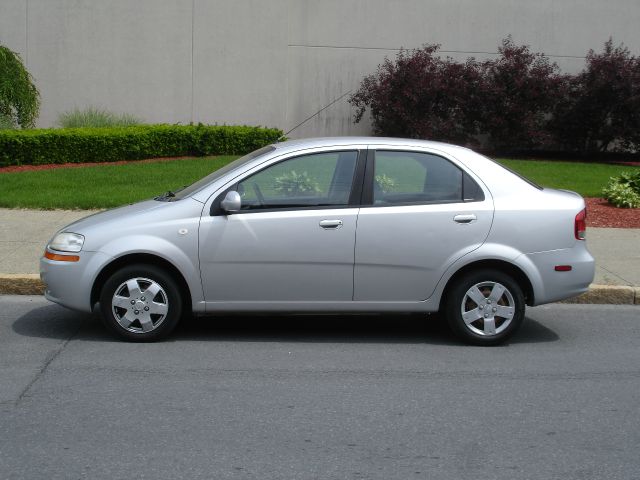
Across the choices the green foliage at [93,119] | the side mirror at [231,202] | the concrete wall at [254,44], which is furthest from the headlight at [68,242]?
the concrete wall at [254,44]

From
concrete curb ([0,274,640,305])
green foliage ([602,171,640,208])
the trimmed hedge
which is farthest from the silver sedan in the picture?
the trimmed hedge

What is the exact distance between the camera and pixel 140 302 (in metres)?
6.99

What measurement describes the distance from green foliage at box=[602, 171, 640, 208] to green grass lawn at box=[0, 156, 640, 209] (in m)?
0.67

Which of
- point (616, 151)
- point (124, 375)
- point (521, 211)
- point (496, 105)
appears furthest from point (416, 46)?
point (124, 375)

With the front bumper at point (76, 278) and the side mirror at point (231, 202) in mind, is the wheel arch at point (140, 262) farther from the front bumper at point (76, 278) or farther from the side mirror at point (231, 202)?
the side mirror at point (231, 202)

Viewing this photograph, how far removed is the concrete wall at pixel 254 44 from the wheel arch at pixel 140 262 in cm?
1453

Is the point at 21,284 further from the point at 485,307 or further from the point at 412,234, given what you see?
the point at 485,307

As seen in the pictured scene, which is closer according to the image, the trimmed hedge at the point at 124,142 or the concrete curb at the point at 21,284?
the concrete curb at the point at 21,284

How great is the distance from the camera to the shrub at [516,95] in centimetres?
2103

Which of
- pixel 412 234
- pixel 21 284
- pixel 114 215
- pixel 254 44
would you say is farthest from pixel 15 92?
pixel 412 234

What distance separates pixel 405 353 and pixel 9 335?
3.07 m

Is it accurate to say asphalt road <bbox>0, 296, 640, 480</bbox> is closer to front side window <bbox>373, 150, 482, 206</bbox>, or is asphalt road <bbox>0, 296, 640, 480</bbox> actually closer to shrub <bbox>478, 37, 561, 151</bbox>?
front side window <bbox>373, 150, 482, 206</bbox>

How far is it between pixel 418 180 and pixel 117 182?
29.0 feet

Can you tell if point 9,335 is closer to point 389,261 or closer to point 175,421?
point 175,421
